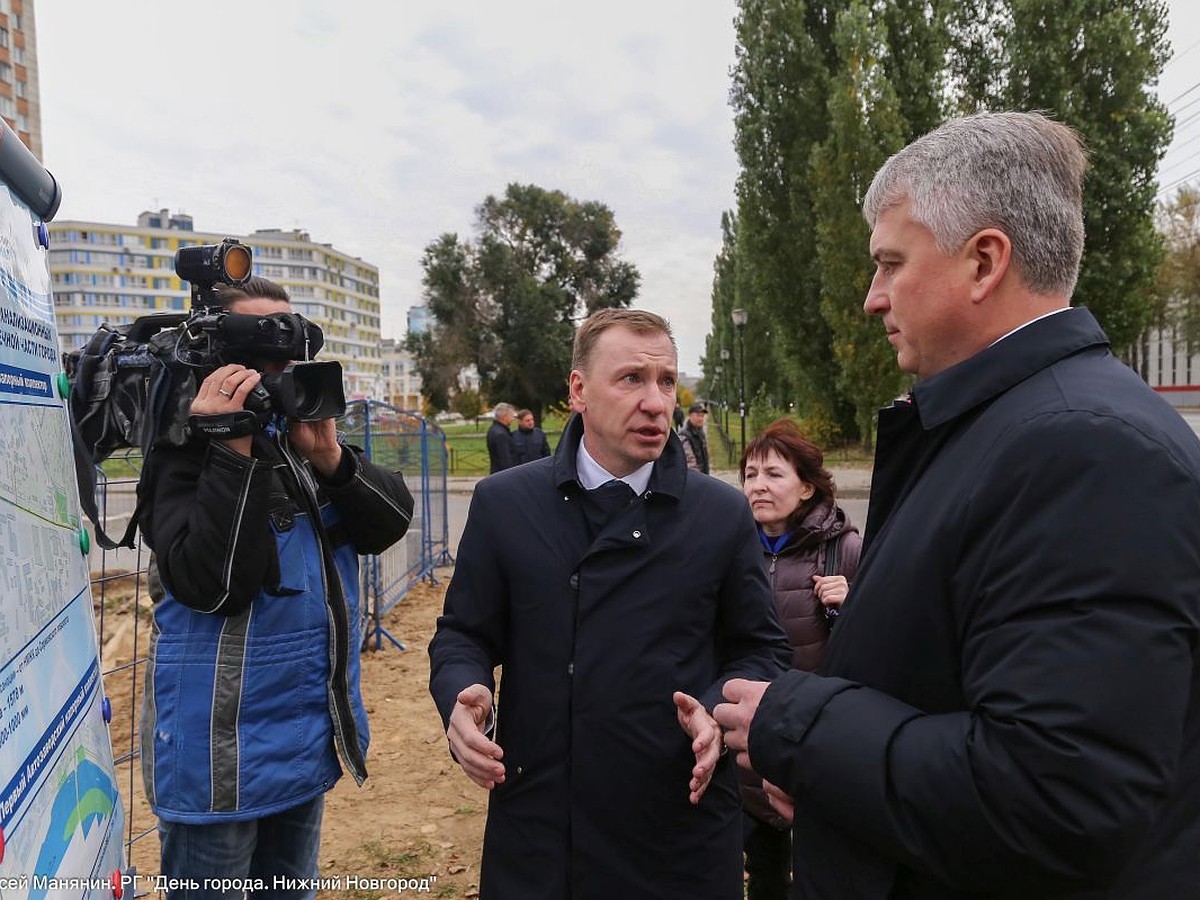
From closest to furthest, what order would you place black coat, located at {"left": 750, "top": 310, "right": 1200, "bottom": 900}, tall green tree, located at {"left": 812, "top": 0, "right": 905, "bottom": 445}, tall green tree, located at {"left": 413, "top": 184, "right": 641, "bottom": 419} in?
black coat, located at {"left": 750, "top": 310, "right": 1200, "bottom": 900}, tall green tree, located at {"left": 812, "top": 0, "right": 905, "bottom": 445}, tall green tree, located at {"left": 413, "top": 184, "right": 641, "bottom": 419}

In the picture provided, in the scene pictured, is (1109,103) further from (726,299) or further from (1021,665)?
(726,299)

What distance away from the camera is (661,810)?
6.58 ft

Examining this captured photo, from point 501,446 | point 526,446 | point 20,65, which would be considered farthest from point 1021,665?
point 20,65

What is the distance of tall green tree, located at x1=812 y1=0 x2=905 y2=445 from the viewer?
19.1 meters

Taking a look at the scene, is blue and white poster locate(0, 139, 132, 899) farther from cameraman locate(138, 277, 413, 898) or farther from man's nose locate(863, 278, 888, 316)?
man's nose locate(863, 278, 888, 316)

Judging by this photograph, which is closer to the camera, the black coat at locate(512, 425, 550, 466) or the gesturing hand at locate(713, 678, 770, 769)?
the gesturing hand at locate(713, 678, 770, 769)

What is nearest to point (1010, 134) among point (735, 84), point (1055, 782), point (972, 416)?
point (972, 416)

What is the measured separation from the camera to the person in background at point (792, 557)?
3041 mm

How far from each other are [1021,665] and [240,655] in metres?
1.84

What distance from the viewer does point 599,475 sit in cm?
226

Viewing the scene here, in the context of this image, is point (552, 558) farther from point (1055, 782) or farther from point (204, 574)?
point (1055, 782)

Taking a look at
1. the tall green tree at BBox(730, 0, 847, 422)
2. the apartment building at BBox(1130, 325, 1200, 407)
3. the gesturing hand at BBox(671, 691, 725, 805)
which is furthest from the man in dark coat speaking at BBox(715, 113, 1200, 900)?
the apartment building at BBox(1130, 325, 1200, 407)

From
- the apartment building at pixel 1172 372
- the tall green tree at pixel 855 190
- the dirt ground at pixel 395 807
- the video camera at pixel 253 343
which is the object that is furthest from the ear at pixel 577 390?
the apartment building at pixel 1172 372

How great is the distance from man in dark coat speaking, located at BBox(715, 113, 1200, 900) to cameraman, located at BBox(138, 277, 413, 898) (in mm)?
1252
